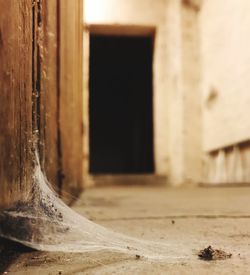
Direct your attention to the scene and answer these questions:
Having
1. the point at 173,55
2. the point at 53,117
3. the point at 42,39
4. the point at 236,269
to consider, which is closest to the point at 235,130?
the point at 173,55

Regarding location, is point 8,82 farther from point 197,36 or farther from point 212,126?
point 197,36

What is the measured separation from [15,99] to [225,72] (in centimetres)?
477

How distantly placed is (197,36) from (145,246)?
231 inches

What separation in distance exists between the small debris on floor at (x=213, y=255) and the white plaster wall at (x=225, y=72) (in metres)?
3.82

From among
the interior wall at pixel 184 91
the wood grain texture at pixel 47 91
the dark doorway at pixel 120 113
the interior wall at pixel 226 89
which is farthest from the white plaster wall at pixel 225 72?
the dark doorway at pixel 120 113

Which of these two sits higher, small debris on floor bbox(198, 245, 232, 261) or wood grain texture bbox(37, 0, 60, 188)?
wood grain texture bbox(37, 0, 60, 188)

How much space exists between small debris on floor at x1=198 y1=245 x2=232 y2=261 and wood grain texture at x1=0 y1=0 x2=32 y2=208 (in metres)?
0.56

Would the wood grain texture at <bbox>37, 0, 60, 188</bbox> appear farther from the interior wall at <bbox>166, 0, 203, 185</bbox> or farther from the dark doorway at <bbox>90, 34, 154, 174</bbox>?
the dark doorway at <bbox>90, 34, 154, 174</bbox>

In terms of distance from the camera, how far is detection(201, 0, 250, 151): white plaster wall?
196 inches

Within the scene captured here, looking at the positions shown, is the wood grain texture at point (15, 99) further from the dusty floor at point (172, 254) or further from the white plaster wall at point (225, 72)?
the white plaster wall at point (225, 72)

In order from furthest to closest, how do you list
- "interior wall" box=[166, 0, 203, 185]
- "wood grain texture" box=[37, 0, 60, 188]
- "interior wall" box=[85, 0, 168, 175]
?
"interior wall" box=[85, 0, 168, 175]
"interior wall" box=[166, 0, 203, 185]
"wood grain texture" box=[37, 0, 60, 188]

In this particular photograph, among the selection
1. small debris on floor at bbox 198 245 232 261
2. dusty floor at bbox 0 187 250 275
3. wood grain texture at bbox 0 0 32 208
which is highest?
wood grain texture at bbox 0 0 32 208

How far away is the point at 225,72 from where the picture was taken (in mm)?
5609

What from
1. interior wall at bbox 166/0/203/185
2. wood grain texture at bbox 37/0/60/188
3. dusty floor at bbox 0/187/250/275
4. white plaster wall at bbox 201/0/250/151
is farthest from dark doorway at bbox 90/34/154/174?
dusty floor at bbox 0/187/250/275
